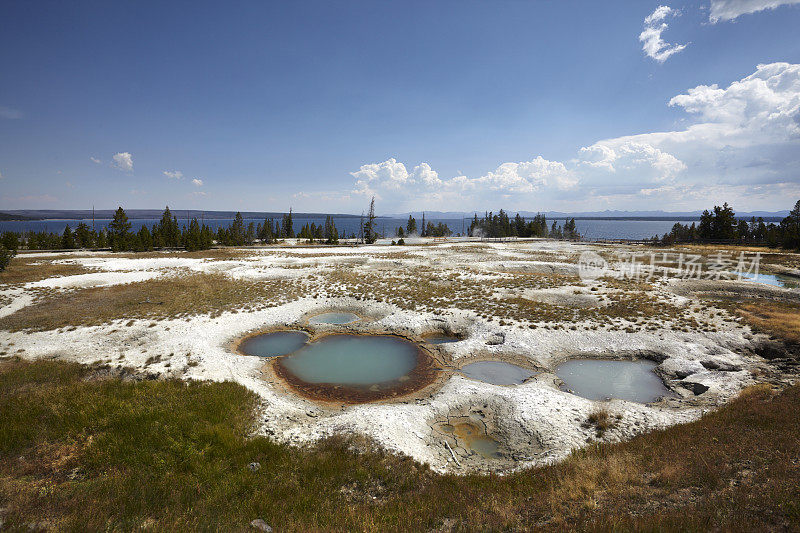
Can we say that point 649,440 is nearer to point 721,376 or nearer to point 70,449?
point 721,376

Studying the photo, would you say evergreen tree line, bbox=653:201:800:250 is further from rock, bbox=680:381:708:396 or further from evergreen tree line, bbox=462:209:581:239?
rock, bbox=680:381:708:396

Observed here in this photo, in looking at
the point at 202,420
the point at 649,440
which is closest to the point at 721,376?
the point at 649,440

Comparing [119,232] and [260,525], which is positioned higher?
[119,232]

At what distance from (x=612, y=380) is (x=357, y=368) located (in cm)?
1326

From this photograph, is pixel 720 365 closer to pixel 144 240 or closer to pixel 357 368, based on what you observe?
pixel 357 368

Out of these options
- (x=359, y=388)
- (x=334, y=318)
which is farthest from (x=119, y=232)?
(x=359, y=388)

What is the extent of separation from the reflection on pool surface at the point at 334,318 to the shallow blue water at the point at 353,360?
279 centimetres

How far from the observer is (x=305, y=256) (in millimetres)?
55594

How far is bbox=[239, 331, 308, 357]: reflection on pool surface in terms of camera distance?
18.2m

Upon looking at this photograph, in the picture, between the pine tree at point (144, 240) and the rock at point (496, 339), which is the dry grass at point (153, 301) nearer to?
the rock at point (496, 339)

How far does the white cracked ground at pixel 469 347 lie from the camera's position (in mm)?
10906

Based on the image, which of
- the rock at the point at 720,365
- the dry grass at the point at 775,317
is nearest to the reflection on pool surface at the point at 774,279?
the dry grass at the point at 775,317

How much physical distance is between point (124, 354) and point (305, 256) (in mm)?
40160

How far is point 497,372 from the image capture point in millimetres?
15828
